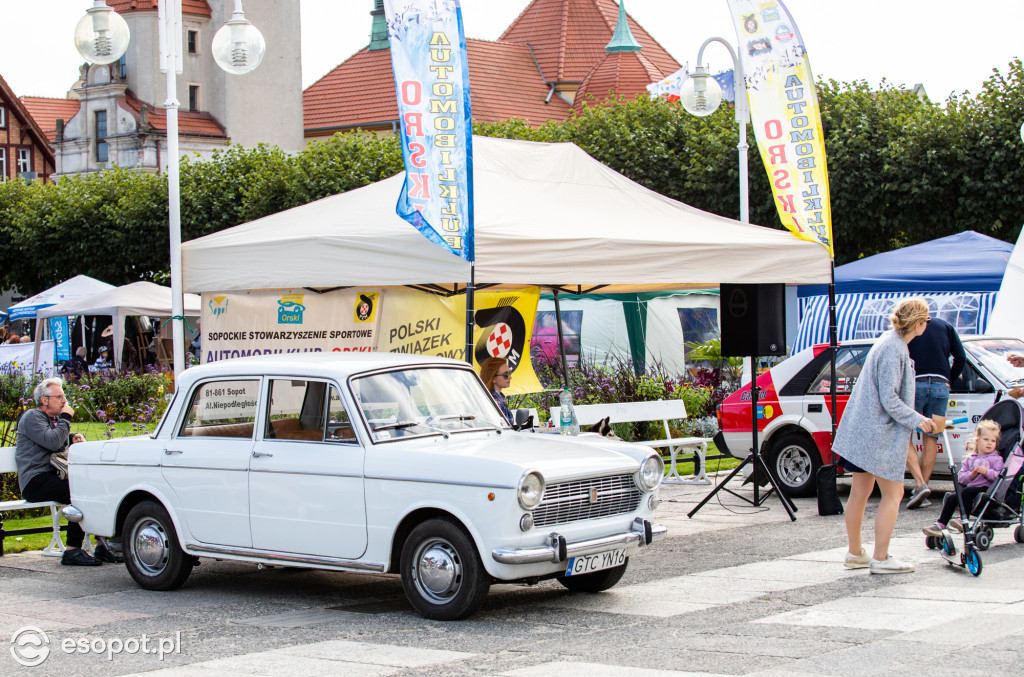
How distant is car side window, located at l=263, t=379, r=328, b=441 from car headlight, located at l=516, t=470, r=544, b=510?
1.64m

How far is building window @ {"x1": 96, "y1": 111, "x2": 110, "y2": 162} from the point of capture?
73688 mm

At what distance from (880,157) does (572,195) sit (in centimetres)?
1710

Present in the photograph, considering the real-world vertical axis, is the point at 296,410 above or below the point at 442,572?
above

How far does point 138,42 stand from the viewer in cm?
7112

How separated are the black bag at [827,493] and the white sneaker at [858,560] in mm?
2621

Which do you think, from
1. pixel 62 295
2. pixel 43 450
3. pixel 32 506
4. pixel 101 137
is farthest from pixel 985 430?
pixel 101 137

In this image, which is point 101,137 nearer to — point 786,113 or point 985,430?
point 786,113

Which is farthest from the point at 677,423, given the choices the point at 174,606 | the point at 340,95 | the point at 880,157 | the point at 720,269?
the point at 340,95

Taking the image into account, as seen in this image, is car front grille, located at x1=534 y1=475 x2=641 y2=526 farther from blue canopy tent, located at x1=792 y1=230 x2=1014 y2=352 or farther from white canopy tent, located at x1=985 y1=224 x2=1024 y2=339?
blue canopy tent, located at x1=792 y1=230 x2=1014 y2=352

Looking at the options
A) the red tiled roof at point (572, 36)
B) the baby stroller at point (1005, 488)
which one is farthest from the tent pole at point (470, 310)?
the red tiled roof at point (572, 36)

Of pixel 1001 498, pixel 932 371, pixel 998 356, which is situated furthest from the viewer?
pixel 998 356

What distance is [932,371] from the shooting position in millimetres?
11219

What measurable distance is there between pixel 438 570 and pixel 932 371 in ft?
19.0

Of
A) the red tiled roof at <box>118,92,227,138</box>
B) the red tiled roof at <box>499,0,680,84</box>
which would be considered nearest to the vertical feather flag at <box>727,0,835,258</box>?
the red tiled roof at <box>499,0,680,84</box>
